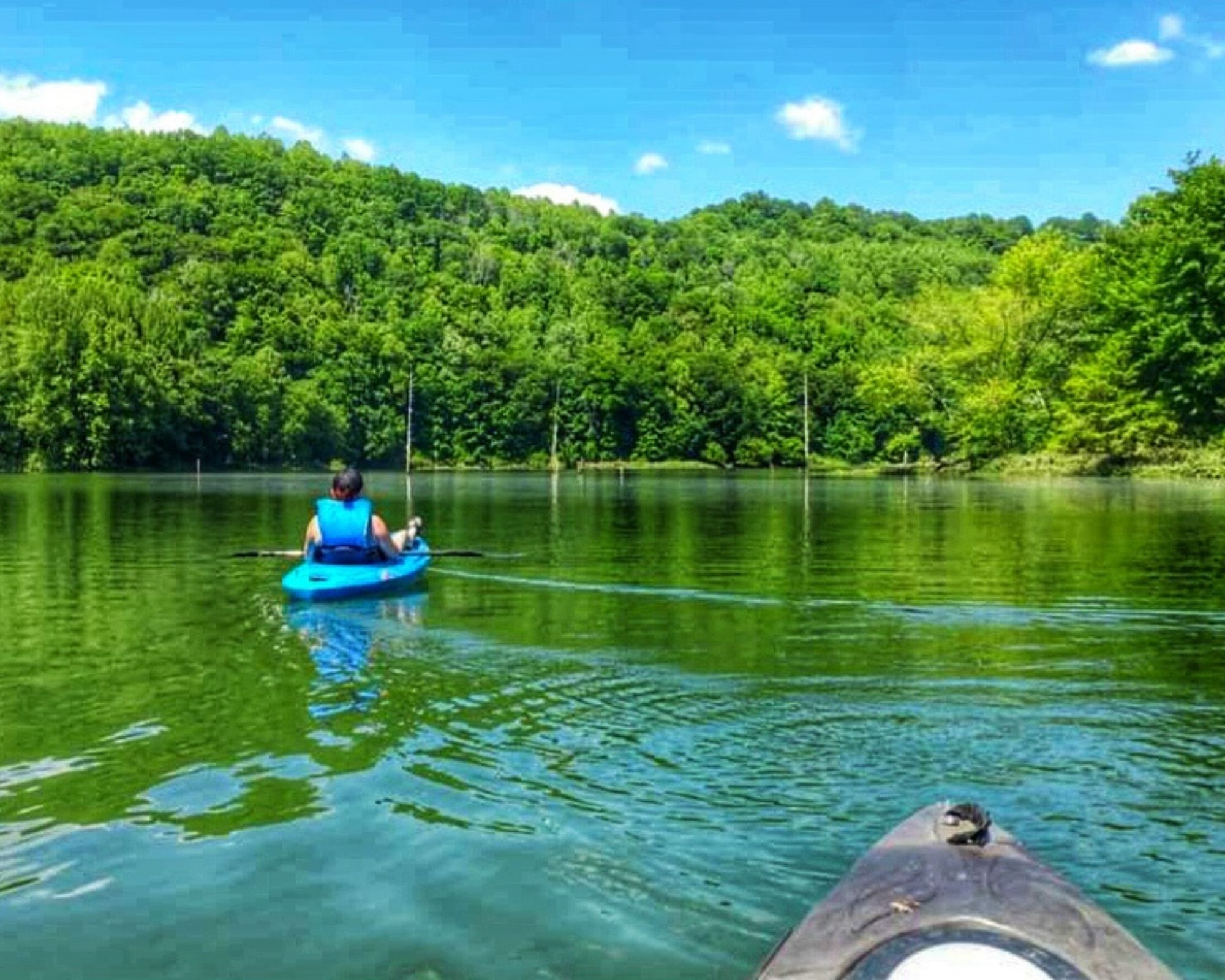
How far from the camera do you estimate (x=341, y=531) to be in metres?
15.1

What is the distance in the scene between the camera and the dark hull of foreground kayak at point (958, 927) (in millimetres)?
3350

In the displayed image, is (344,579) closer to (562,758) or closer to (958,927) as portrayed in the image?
(562,758)

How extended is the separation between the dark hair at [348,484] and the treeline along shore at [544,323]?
53.3 m

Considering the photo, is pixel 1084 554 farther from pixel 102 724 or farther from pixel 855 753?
pixel 102 724

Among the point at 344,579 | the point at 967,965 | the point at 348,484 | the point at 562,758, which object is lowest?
the point at 562,758

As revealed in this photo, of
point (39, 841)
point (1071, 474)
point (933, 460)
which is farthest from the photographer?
point (933, 460)

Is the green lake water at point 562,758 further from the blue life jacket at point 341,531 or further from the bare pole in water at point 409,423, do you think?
the bare pole in water at point 409,423

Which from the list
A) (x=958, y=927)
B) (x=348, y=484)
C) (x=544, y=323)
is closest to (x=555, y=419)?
(x=544, y=323)

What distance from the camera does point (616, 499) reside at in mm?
44844

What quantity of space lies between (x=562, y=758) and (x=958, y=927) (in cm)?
432

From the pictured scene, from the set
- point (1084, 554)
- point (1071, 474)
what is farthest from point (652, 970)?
point (1071, 474)

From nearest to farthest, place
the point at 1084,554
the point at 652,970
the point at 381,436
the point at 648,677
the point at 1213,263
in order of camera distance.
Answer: the point at 652,970 < the point at 648,677 < the point at 1084,554 < the point at 1213,263 < the point at 381,436

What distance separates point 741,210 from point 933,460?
102873 millimetres

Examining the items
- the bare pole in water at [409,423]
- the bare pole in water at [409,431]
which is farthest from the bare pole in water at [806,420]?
the bare pole in water at [409,423]
